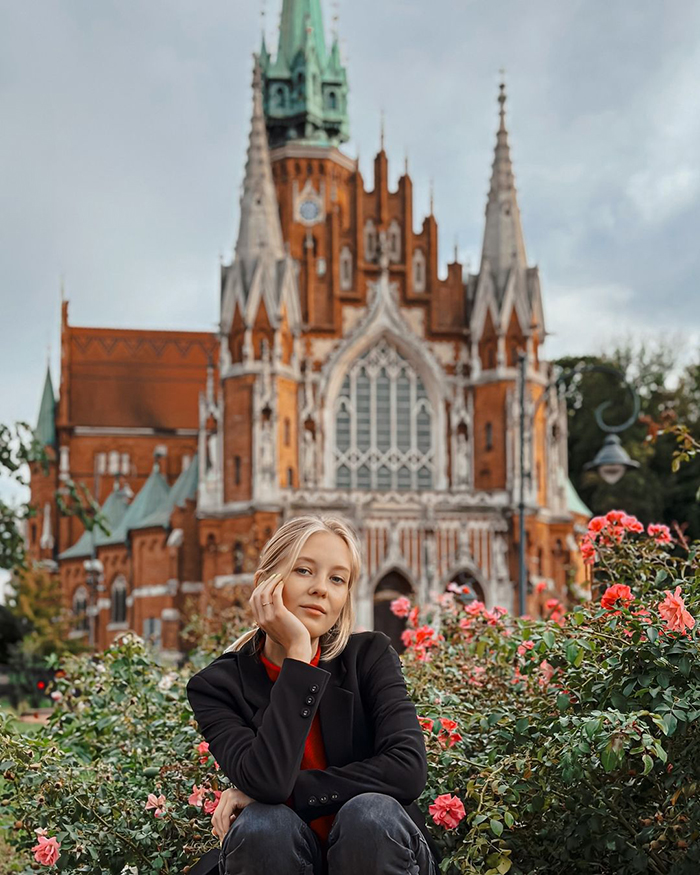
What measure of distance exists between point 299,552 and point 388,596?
31.1 metres

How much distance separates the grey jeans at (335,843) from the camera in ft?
11.6

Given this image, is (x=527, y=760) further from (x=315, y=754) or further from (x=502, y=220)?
(x=502, y=220)

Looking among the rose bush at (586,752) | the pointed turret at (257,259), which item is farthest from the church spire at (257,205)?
the rose bush at (586,752)

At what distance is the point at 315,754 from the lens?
3.97 meters

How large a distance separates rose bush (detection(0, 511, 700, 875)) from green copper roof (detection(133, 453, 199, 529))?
3309 cm

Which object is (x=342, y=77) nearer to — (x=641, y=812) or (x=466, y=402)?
(x=466, y=402)

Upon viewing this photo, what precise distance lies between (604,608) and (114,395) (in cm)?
5083

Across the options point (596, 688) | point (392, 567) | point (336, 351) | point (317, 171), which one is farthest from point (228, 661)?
point (317, 171)

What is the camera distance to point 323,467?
120 feet

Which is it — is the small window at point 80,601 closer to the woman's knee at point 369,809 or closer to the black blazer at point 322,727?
the black blazer at point 322,727

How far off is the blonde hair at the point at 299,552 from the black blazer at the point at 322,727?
0.11 feet

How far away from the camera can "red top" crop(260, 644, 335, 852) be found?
3836 mm

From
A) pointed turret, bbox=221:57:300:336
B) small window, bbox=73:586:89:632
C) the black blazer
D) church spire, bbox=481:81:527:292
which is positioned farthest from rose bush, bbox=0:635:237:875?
small window, bbox=73:586:89:632

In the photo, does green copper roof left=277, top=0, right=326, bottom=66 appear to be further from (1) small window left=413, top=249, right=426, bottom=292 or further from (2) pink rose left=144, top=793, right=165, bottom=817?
(2) pink rose left=144, top=793, right=165, bottom=817
